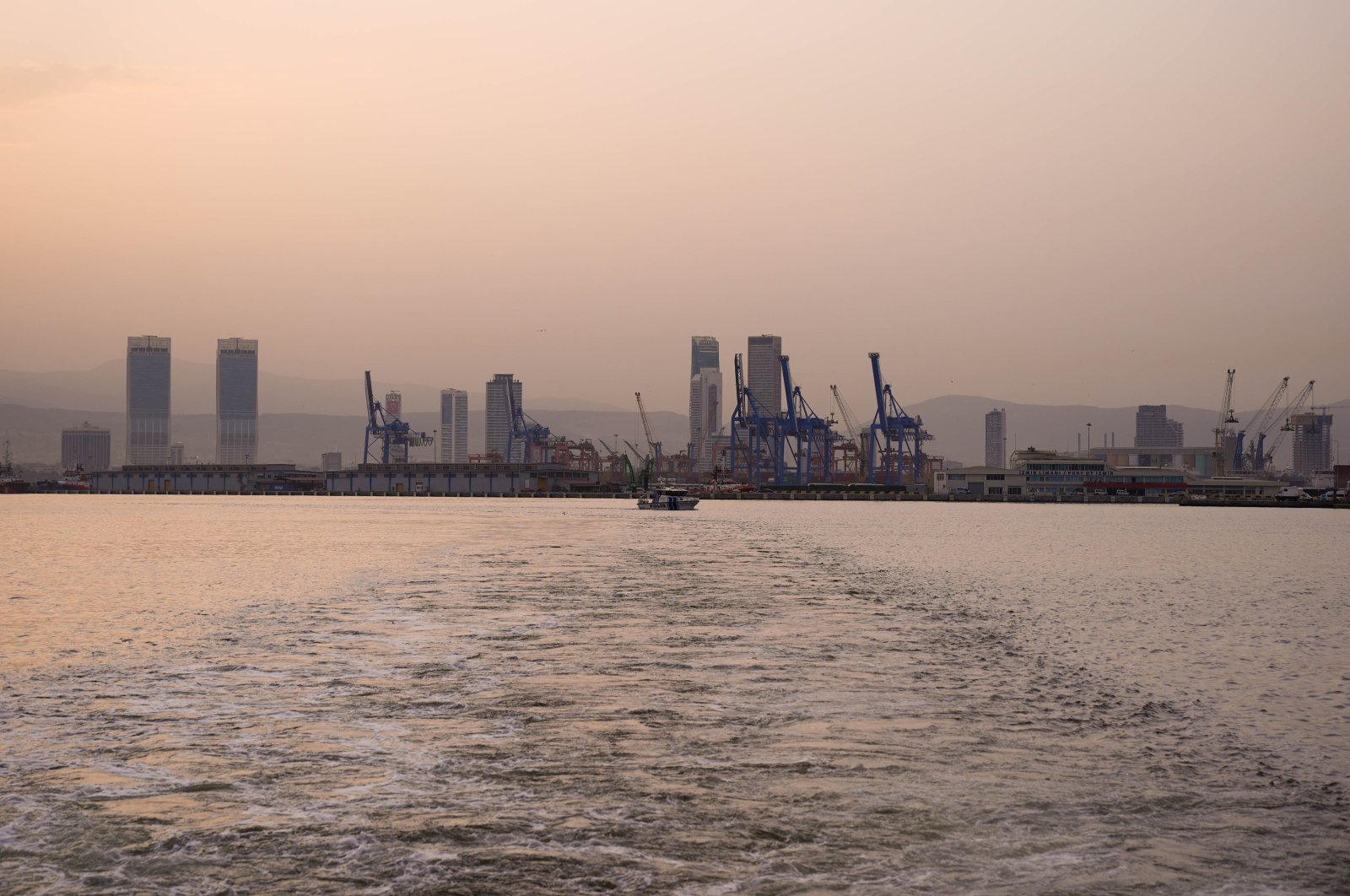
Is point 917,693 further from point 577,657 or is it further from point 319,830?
point 319,830

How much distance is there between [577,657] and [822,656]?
5.18 m

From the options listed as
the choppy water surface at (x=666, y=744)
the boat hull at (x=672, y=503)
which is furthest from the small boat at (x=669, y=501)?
the choppy water surface at (x=666, y=744)

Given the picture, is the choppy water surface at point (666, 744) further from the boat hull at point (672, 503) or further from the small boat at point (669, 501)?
the small boat at point (669, 501)

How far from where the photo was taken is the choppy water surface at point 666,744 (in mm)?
10984

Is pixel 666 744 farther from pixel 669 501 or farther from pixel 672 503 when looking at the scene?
pixel 669 501

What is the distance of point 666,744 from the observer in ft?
52.3

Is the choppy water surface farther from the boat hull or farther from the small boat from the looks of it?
the small boat

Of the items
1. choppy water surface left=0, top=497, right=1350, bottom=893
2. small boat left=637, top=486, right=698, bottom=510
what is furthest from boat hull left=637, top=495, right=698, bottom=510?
choppy water surface left=0, top=497, right=1350, bottom=893

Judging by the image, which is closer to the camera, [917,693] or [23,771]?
[23,771]

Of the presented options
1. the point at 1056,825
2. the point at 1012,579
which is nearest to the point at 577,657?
the point at 1056,825

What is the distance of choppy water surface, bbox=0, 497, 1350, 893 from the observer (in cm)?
1098

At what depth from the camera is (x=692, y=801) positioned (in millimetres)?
12984

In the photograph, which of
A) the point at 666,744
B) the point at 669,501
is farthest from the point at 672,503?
the point at 666,744

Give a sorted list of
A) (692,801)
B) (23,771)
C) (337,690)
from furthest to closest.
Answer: (337,690)
(23,771)
(692,801)
